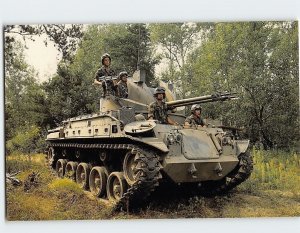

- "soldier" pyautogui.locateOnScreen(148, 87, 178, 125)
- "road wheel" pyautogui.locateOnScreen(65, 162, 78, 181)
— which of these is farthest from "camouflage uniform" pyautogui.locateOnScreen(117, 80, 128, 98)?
"road wheel" pyautogui.locateOnScreen(65, 162, 78, 181)

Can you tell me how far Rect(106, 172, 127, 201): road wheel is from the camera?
30.8 feet

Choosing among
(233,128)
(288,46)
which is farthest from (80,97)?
(288,46)

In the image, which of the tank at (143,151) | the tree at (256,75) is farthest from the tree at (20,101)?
the tree at (256,75)

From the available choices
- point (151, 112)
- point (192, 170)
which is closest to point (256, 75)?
point (151, 112)

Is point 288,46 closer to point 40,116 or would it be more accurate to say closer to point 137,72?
point 137,72

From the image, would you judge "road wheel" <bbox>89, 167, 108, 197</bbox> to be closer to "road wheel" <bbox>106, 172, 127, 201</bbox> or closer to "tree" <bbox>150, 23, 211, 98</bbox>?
"road wheel" <bbox>106, 172, 127, 201</bbox>

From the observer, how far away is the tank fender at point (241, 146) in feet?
32.3

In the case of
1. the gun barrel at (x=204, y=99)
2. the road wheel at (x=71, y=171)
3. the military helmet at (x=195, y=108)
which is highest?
the gun barrel at (x=204, y=99)

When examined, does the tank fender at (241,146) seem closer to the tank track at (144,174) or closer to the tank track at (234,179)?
the tank track at (234,179)

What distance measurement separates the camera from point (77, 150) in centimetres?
1205

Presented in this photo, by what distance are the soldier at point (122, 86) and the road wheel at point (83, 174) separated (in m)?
1.94

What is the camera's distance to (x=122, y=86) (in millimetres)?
10641

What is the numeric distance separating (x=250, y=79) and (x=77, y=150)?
4.50m

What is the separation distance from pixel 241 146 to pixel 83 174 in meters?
3.88
